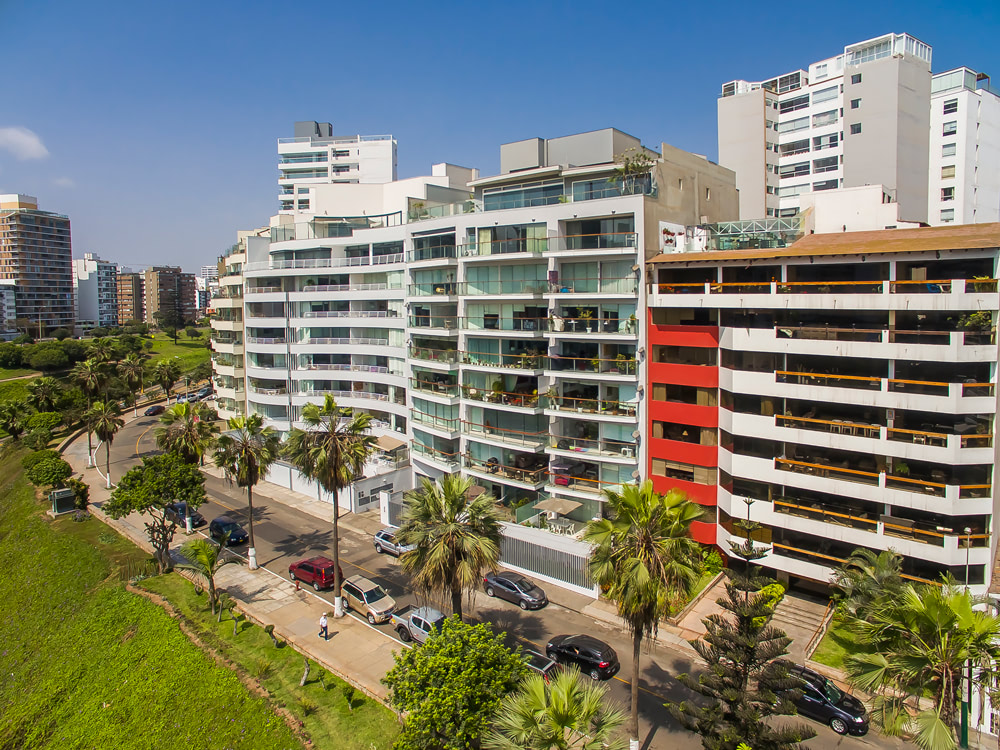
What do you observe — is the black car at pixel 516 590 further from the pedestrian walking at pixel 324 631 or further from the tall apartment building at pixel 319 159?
the tall apartment building at pixel 319 159

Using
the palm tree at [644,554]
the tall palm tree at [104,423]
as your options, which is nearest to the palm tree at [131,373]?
the tall palm tree at [104,423]

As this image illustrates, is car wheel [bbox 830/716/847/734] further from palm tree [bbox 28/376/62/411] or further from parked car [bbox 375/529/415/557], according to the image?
palm tree [bbox 28/376/62/411]

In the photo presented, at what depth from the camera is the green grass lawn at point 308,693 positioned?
24609 millimetres

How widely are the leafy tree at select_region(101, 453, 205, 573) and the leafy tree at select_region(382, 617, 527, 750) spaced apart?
27.3 meters

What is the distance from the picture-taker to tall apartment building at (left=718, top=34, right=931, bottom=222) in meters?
56.9

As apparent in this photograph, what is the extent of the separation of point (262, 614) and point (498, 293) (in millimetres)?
25419

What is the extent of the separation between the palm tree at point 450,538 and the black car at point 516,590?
8.45 meters

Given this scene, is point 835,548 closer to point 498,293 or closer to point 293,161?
point 498,293

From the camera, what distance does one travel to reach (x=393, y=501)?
47.0 metres

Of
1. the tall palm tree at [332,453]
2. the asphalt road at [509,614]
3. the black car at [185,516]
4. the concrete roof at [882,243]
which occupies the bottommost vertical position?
the asphalt road at [509,614]

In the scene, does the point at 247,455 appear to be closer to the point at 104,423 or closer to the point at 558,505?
the point at 558,505

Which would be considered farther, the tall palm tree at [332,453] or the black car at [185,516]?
the black car at [185,516]

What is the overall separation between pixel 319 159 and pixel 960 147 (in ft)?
322

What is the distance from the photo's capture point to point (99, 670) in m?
34.7
